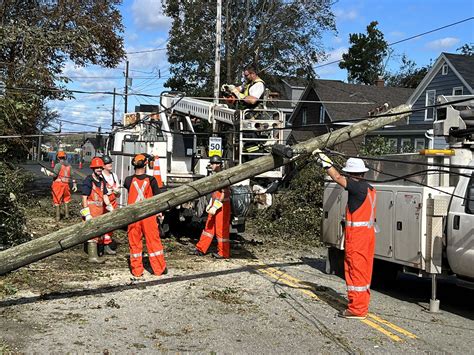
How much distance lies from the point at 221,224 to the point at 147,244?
214cm

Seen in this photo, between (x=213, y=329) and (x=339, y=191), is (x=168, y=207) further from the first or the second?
(x=339, y=191)

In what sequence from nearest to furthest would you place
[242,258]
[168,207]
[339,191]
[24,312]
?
[24,312] < [168,207] < [339,191] < [242,258]

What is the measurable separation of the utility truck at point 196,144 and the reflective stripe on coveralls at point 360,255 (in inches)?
138

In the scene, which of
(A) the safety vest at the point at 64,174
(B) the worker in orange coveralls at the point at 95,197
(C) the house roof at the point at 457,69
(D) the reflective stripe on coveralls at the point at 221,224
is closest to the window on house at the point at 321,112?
(C) the house roof at the point at 457,69

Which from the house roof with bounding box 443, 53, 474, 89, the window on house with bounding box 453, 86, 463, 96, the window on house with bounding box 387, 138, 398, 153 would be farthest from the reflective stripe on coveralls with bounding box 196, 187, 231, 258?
the window on house with bounding box 453, 86, 463, 96

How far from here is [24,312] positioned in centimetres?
734

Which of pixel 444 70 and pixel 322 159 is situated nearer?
pixel 322 159

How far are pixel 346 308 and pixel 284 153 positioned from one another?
2.22m

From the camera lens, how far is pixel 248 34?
3309 centimetres

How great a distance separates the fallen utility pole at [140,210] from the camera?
712 cm

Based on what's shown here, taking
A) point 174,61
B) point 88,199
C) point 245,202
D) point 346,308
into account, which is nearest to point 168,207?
point 346,308

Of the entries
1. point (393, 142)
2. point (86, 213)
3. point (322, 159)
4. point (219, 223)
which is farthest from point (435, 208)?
point (393, 142)

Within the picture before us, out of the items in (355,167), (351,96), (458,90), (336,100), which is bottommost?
(355,167)

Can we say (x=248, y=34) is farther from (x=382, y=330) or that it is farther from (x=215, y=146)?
(x=382, y=330)
